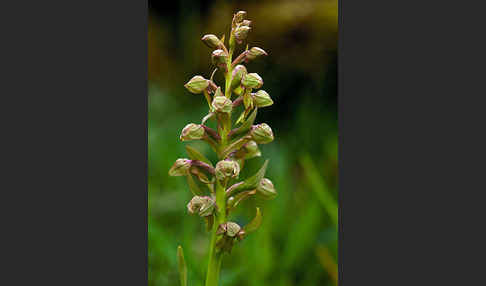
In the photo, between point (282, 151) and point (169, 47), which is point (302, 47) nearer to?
point (282, 151)

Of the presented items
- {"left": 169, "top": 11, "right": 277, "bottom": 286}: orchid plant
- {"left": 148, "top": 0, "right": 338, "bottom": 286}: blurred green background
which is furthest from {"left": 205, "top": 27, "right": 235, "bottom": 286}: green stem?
{"left": 148, "top": 0, "right": 338, "bottom": 286}: blurred green background

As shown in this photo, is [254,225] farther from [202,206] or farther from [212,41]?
[212,41]

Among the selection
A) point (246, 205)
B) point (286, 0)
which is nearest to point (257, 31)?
point (286, 0)

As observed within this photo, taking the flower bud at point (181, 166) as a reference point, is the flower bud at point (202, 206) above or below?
below

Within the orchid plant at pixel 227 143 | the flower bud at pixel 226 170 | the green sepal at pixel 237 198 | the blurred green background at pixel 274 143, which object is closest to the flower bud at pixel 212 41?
the orchid plant at pixel 227 143

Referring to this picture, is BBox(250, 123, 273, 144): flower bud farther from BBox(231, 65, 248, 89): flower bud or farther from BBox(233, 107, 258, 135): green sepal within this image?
BBox(231, 65, 248, 89): flower bud

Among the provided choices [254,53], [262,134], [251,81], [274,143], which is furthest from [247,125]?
[274,143]

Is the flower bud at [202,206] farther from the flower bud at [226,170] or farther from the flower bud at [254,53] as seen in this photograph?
the flower bud at [254,53]
